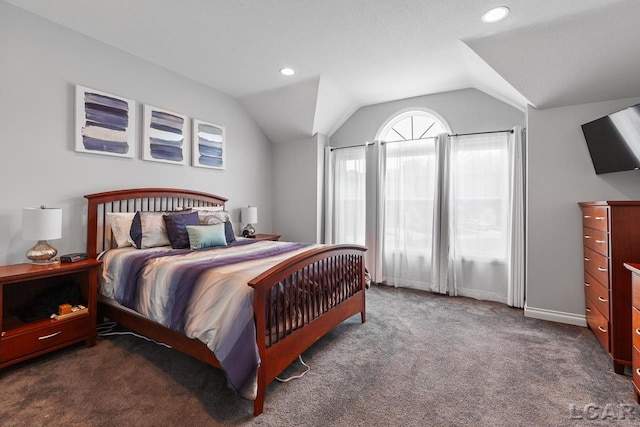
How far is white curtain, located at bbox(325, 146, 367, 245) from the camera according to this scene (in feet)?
14.7

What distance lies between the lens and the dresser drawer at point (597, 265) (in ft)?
7.28

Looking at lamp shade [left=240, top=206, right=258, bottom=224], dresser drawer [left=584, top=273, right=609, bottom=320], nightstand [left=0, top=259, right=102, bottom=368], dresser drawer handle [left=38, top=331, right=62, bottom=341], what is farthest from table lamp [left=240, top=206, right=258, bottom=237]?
dresser drawer [left=584, top=273, right=609, bottom=320]

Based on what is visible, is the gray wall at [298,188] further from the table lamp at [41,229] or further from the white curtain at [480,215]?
the table lamp at [41,229]

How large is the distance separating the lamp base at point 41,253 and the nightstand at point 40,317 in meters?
0.05

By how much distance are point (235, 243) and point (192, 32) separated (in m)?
2.08

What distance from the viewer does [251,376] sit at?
64.0 inches

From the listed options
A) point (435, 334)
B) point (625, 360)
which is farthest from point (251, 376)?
point (625, 360)

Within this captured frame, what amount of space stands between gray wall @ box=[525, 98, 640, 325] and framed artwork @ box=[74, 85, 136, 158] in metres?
4.19

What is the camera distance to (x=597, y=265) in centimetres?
243

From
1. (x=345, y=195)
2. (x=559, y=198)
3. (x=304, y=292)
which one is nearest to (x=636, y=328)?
(x=559, y=198)

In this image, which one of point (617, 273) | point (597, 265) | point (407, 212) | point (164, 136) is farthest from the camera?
point (407, 212)

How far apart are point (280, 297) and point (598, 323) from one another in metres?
2.57

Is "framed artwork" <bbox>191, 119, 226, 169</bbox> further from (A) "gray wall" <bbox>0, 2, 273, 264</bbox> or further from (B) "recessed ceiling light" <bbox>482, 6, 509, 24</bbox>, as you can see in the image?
(B) "recessed ceiling light" <bbox>482, 6, 509, 24</bbox>

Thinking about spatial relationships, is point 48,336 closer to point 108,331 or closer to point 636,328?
point 108,331
